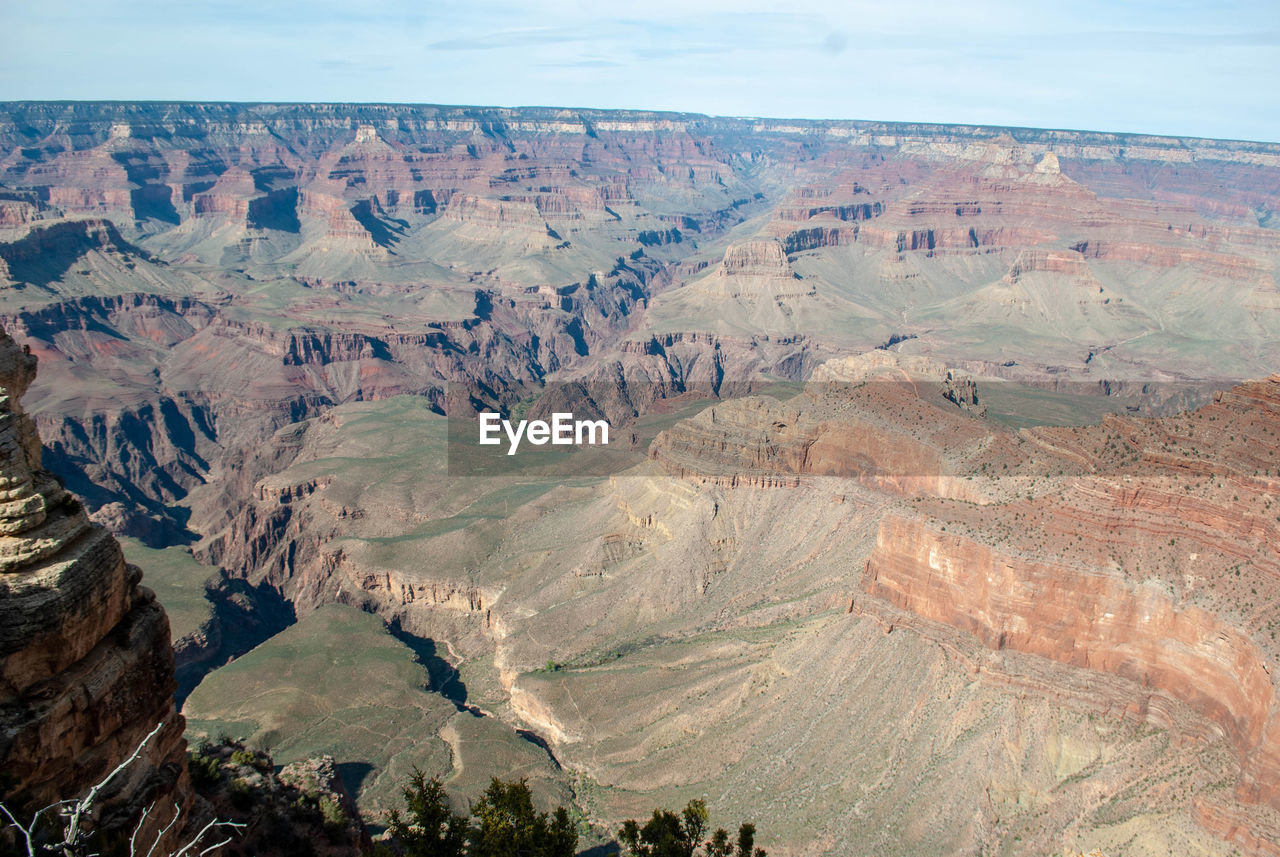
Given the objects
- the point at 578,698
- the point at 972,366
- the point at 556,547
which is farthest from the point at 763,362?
the point at 578,698

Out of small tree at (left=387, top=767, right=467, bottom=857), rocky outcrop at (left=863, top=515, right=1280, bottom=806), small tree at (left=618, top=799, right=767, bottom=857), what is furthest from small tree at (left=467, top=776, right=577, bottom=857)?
rocky outcrop at (left=863, top=515, right=1280, bottom=806)

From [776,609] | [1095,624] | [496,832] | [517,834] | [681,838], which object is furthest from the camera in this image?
[776,609]

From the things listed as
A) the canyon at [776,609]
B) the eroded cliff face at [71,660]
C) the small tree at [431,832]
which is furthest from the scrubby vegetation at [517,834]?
the canyon at [776,609]

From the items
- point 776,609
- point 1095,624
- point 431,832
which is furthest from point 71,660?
point 776,609

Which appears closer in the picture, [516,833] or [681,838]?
[516,833]

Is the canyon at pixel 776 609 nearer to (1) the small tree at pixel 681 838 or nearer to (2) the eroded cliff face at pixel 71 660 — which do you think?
(2) the eroded cliff face at pixel 71 660

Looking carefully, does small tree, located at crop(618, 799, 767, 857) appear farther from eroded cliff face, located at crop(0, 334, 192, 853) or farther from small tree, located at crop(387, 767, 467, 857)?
eroded cliff face, located at crop(0, 334, 192, 853)

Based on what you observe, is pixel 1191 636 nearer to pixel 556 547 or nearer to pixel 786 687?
pixel 786 687

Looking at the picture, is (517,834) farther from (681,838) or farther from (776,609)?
(776,609)
